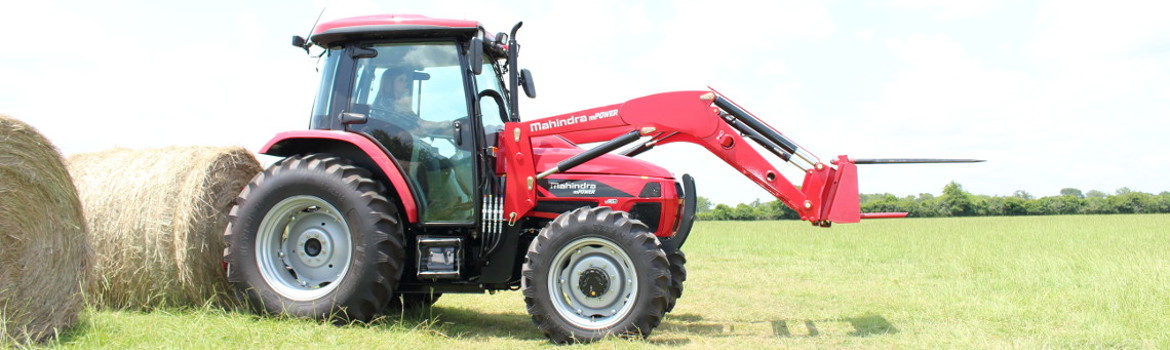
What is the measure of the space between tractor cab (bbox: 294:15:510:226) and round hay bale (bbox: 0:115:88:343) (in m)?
1.66

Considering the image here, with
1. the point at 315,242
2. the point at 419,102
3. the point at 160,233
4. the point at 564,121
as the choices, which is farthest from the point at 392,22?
the point at 160,233

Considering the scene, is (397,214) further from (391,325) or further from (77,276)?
(77,276)

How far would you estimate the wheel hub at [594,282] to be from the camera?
5480 millimetres

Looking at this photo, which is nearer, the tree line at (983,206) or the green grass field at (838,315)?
the green grass field at (838,315)

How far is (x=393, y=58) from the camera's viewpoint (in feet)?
19.8

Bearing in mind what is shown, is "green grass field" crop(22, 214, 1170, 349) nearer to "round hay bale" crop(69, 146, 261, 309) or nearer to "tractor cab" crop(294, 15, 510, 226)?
"round hay bale" crop(69, 146, 261, 309)

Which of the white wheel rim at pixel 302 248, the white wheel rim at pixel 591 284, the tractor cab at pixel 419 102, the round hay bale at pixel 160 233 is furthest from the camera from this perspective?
the round hay bale at pixel 160 233

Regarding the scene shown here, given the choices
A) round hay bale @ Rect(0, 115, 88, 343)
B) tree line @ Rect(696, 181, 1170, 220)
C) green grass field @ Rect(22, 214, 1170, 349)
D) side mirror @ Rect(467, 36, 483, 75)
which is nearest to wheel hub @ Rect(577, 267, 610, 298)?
green grass field @ Rect(22, 214, 1170, 349)

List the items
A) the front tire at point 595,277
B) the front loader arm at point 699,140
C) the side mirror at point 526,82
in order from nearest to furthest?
the front tire at point 595,277
the front loader arm at point 699,140
the side mirror at point 526,82

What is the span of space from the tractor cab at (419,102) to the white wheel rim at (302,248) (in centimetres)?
60

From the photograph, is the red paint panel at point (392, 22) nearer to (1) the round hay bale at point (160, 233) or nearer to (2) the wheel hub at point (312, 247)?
(1) the round hay bale at point (160, 233)

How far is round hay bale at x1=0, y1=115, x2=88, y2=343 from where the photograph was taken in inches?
192

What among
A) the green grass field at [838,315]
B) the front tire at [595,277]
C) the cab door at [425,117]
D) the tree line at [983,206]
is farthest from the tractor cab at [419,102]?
the tree line at [983,206]

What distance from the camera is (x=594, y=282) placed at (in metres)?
5.50
